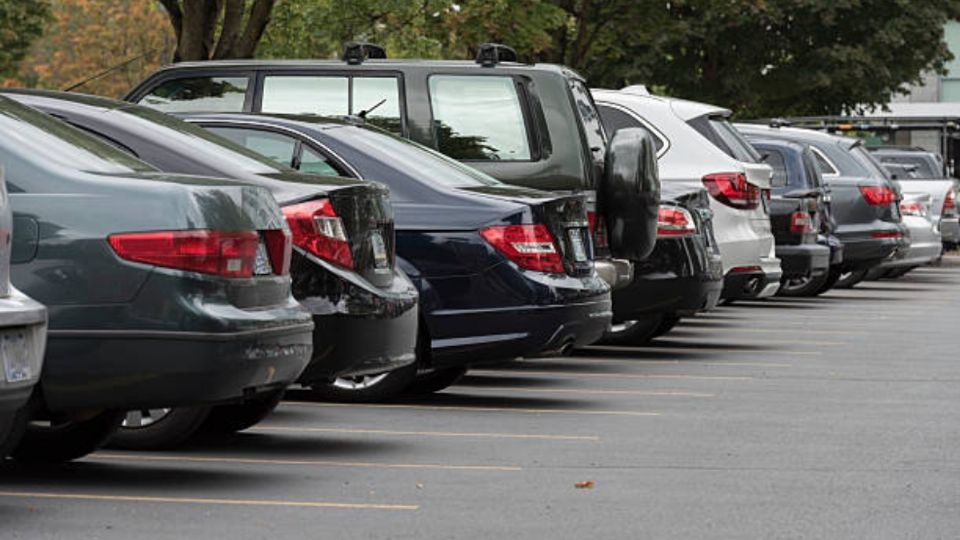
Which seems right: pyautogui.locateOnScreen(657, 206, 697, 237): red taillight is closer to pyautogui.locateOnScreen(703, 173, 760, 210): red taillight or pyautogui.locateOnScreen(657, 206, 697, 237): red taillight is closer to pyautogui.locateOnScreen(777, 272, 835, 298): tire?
pyautogui.locateOnScreen(703, 173, 760, 210): red taillight

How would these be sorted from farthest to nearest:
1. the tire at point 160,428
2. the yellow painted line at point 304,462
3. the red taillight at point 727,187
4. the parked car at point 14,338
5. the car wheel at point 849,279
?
the car wheel at point 849,279 → the red taillight at point 727,187 → the tire at point 160,428 → the yellow painted line at point 304,462 → the parked car at point 14,338

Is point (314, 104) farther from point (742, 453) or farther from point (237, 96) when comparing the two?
point (742, 453)

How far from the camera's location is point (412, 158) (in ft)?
41.3

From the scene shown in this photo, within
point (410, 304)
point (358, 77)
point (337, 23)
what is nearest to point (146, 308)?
point (410, 304)

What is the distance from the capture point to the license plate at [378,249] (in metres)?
10.6

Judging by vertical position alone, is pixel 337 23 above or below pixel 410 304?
below

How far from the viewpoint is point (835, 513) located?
8.48 metres

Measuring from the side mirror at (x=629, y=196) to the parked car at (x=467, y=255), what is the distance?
6.65 feet

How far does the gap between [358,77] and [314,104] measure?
325 mm

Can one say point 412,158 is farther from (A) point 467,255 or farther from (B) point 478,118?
(B) point 478,118

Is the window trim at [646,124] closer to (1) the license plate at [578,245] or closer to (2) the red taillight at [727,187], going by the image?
(2) the red taillight at [727,187]

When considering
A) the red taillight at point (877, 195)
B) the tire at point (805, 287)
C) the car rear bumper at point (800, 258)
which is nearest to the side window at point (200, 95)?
the car rear bumper at point (800, 258)

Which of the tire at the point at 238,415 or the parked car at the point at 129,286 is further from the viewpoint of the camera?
the tire at the point at 238,415

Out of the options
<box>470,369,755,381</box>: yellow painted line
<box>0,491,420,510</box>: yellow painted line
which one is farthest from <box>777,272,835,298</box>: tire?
<box>0,491,420,510</box>: yellow painted line
